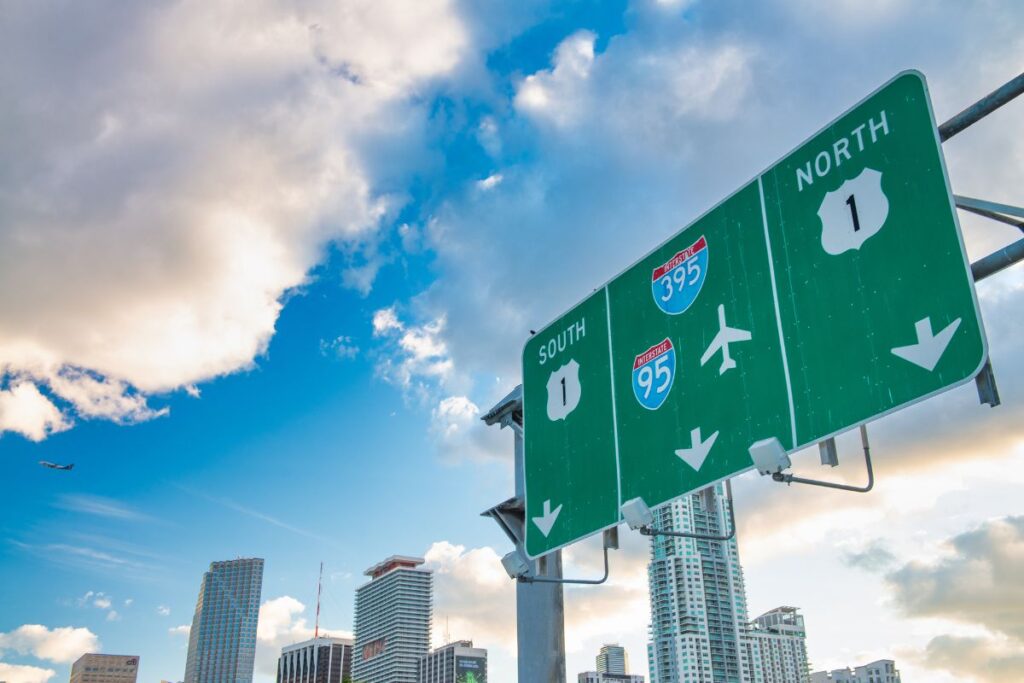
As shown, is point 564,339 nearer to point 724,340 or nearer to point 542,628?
point 724,340

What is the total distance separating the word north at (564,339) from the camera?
1385 centimetres

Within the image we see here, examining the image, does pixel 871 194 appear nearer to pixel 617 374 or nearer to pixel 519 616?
pixel 617 374

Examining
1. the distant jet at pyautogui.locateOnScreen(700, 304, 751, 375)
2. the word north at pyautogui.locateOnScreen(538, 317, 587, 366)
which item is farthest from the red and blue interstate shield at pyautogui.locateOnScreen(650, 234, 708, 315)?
the word north at pyautogui.locateOnScreen(538, 317, 587, 366)

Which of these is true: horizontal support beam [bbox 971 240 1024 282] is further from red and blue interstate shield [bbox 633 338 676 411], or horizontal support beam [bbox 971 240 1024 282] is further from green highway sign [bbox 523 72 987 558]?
red and blue interstate shield [bbox 633 338 676 411]

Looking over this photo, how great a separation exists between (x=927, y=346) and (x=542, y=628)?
833 centimetres

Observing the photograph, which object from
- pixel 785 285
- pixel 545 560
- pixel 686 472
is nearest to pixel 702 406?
pixel 686 472

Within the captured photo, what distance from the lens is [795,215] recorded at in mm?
10266

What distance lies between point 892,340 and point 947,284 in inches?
28.8

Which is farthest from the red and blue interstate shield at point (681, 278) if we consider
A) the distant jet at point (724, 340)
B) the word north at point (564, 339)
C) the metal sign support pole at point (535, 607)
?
the metal sign support pole at point (535, 607)

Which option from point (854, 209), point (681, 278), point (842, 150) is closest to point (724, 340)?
point (681, 278)

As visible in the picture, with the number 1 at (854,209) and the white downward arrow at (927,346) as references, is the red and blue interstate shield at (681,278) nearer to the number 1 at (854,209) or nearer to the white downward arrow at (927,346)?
the number 1 at (854,209)

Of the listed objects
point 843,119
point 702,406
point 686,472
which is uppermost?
point 843,119

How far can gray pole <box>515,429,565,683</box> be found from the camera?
47.2 feet

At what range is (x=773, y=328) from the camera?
10.2m
